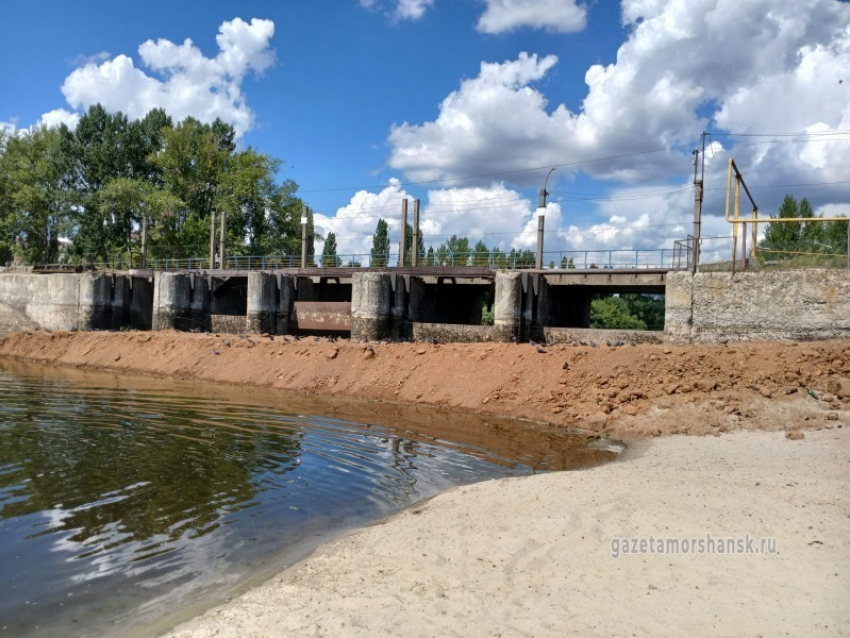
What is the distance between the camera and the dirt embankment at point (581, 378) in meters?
12.8

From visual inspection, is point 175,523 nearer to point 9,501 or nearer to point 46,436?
point 9,501

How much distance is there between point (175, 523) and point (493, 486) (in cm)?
407

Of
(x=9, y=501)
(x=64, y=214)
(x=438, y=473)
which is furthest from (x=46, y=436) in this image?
(x=64, y=214)

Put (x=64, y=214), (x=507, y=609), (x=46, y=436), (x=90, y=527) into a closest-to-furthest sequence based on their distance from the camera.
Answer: (x=507, y=609)
(x=90, y=527)
(x=46, y=436)
(x=64, y=214)

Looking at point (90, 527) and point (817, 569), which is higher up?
point (817, 569)

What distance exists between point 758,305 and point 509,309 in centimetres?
816

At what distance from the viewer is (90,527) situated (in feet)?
21.5

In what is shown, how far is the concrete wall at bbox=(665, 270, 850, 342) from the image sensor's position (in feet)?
58.1

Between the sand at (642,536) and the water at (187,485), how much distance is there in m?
0.79

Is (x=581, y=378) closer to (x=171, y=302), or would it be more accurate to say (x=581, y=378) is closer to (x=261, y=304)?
(x=261, y=304)

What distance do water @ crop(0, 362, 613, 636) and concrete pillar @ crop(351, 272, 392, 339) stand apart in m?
8.62

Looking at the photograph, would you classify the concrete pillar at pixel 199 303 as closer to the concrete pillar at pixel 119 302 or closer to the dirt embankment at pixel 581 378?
the concrete pillar at pixel 119 302

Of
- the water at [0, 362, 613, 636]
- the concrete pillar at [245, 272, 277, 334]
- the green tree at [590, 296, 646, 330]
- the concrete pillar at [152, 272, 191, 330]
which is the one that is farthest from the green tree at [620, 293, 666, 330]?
the water at [0, 362, 613, 636]

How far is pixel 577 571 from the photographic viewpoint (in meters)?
5.14
